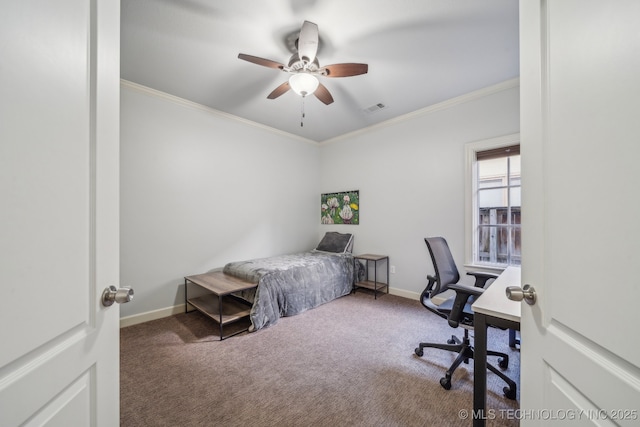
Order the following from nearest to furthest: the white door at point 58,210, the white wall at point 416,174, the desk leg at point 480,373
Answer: the white door at point 58,210 → the desk leg at point 480,373 → the white wall at point 416,174

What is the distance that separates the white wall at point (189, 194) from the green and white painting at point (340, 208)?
75 cm

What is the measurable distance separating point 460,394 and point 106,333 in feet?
6.70

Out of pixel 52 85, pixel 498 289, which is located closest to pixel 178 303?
pixel 52 85

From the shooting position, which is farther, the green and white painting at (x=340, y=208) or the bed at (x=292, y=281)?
the green and white painting at (x=340, y=208)

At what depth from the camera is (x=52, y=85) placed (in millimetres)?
531

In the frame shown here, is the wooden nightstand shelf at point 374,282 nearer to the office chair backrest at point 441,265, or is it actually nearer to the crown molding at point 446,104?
the office chair backrest at point 441,265

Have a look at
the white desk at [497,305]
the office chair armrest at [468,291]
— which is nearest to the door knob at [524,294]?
the white desk at [497,305]

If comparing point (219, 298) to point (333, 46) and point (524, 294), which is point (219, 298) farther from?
point (333, 46)

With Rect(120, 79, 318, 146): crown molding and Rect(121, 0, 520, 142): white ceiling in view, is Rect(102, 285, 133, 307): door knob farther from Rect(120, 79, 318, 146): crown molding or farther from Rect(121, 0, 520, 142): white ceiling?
Rect(120, 79, 318, 146): crown molding

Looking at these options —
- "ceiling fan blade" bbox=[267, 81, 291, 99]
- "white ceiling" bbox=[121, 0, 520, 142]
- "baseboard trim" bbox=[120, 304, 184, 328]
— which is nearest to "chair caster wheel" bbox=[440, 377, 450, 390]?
"white ceiling" bbox=[121, 0, 520, 142]

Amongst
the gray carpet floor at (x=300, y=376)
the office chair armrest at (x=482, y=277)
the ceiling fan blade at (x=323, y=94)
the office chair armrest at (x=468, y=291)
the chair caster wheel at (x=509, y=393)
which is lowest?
the gray carpet floor at (x=300, y=376)

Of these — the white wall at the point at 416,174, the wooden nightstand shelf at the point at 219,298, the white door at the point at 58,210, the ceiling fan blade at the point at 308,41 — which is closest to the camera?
the white door at the point at 58,210

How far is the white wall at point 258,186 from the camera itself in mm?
2721

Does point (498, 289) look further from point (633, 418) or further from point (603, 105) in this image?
point (603, 105)
